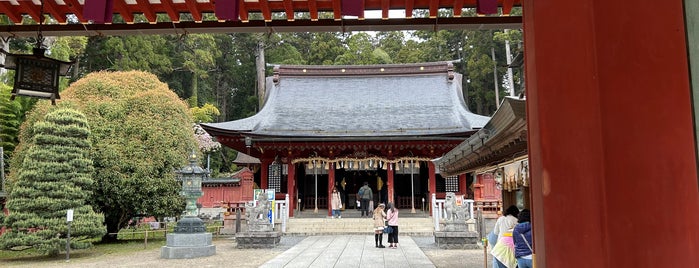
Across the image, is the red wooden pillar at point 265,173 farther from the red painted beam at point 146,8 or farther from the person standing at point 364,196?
the red painted beam at point 146,8

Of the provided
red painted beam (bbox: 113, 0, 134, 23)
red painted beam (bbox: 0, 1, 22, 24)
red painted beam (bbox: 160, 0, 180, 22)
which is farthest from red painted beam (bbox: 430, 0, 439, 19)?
red painted beam (bbox: 0, 1, 22, 24)

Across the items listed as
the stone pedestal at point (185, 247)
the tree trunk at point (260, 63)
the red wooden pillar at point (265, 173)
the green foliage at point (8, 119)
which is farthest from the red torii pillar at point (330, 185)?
the tree trunk at point (260, 63)

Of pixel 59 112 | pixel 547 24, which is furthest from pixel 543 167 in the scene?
pixel 59 112

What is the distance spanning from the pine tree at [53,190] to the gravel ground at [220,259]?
2.10ft

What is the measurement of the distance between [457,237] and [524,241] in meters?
7.79

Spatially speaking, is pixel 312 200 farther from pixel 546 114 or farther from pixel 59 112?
pixel 546 114

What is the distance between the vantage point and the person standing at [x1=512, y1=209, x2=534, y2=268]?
492 centimetres

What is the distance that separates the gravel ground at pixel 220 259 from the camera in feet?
34.0

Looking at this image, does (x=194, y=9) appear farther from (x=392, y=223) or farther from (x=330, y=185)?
(x=330, y=185)

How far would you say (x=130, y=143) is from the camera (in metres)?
15.8

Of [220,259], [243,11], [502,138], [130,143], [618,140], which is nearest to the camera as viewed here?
[618,140]

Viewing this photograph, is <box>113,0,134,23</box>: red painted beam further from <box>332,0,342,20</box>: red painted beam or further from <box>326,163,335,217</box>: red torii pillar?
<box>326,163,335,217</box>: red torii pillar

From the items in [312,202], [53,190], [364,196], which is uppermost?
[53,190]

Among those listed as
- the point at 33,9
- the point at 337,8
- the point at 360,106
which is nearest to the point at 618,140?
the point at 337,8
